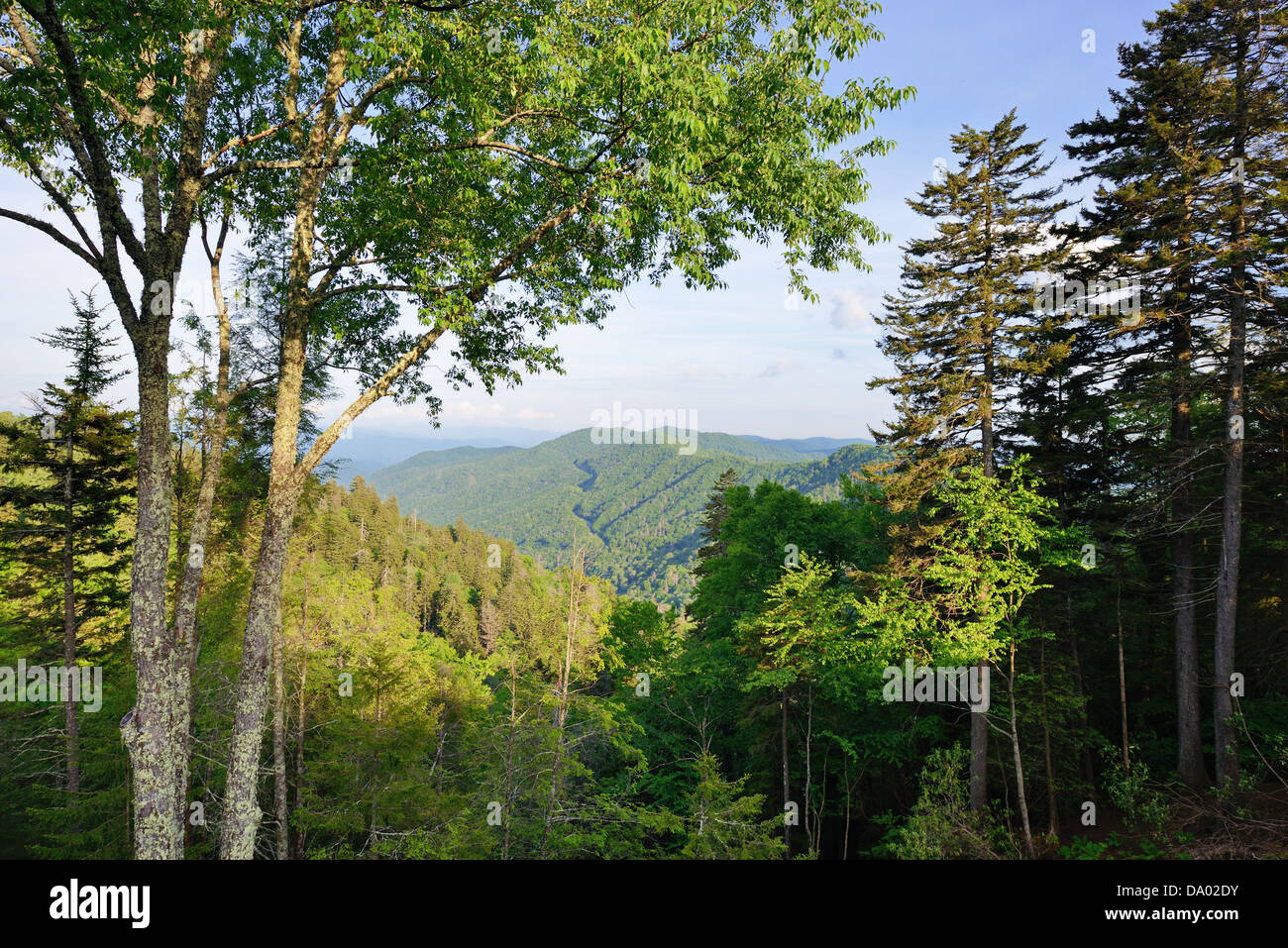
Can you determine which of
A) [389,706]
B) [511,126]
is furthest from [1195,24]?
[389,706]

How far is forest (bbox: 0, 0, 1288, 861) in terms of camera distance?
219 inches

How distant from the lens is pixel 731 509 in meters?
22.8

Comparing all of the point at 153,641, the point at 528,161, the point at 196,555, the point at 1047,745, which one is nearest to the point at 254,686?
the point at 153,641

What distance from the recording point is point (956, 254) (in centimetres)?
1395

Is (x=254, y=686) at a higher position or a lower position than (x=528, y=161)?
lower

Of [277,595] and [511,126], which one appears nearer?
[277,595]

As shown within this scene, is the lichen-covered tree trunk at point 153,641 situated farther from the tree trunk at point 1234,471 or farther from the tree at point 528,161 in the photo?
the tree trunk at point 1234,471

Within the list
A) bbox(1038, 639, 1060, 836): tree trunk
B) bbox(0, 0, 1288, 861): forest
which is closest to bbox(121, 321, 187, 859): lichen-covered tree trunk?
bbox(0, 0, 1288, 861): forest

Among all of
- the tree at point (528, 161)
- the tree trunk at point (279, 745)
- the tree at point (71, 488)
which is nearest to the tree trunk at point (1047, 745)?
the tree at point (528, 161)

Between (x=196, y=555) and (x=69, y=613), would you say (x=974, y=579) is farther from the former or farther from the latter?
(x=69, y=613)

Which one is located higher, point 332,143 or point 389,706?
point 332,143

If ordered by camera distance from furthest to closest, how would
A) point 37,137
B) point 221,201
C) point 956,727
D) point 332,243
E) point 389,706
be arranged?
point 956,727
point 389,706
point 221,201
point 332,243
point 37,137

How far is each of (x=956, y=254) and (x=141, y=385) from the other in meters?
16.3
